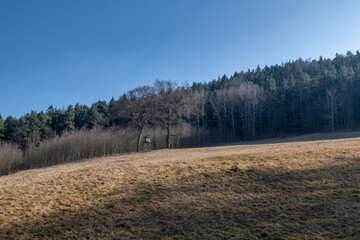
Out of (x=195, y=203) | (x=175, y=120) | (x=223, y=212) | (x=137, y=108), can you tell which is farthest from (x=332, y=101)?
(x=223, y=212)

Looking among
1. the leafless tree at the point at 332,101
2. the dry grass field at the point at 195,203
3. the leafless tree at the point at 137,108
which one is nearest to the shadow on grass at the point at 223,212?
the dry grass field at the point at 195,203

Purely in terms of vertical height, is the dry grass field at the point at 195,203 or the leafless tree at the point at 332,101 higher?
the leafless tree at the point at 332,101

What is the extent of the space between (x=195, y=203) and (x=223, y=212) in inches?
48.4

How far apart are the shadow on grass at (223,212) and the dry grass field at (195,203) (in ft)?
0.09

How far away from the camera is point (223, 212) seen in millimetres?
7613

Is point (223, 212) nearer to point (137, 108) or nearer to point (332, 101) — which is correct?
point (137, 108)

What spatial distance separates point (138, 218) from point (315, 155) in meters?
12.3

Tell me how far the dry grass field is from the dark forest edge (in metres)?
22.9

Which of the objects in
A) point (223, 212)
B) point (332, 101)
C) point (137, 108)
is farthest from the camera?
point (332, 101)

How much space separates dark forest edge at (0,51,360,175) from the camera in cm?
3384

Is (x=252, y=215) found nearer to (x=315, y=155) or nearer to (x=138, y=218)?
(x=138, y=218)

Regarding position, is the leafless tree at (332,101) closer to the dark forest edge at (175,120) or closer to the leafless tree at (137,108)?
the dark forest edge at (175,120)

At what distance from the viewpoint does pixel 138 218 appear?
7578 mm

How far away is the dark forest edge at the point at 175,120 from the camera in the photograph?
111 feet
